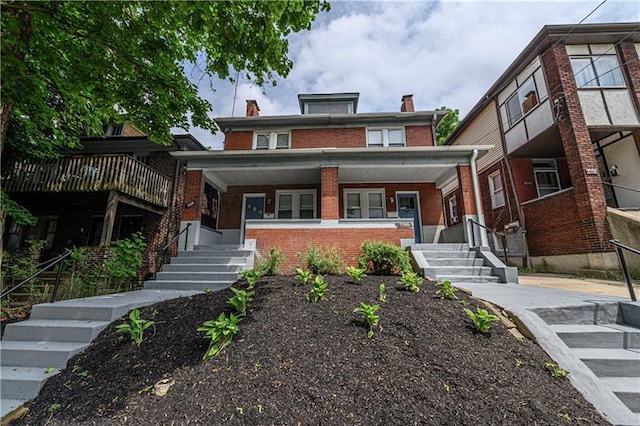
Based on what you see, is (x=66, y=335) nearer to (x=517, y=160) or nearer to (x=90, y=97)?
(x=90, y=97)

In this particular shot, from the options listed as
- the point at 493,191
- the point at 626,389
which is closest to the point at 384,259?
the point at 626,389

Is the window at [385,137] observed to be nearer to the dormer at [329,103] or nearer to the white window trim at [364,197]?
the white window trim at [364,197]

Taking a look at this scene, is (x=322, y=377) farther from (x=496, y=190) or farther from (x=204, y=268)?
(x=496, y=190)

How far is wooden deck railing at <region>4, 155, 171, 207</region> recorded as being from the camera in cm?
922

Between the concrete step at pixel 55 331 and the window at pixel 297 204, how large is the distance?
25.9 ft

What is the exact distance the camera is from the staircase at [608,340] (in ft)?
8.30

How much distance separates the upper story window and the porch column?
15.7ft

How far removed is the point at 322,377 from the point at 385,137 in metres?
11.4

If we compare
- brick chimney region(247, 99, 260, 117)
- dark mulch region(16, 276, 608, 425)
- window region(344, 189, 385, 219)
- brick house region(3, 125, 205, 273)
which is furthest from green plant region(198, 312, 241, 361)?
brick chimney region(247, 99, 260, 117)

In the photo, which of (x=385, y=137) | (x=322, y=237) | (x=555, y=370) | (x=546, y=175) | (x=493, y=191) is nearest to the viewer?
(x=555, y=370)

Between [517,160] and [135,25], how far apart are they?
47.1ft

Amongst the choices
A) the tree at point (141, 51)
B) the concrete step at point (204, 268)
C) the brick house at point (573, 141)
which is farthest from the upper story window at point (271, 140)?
the brick house at point (573, 141)

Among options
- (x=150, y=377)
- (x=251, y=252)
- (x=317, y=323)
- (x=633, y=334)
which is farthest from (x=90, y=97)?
(x=633, y=334)

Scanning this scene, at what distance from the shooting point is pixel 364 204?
1113 centimetres
